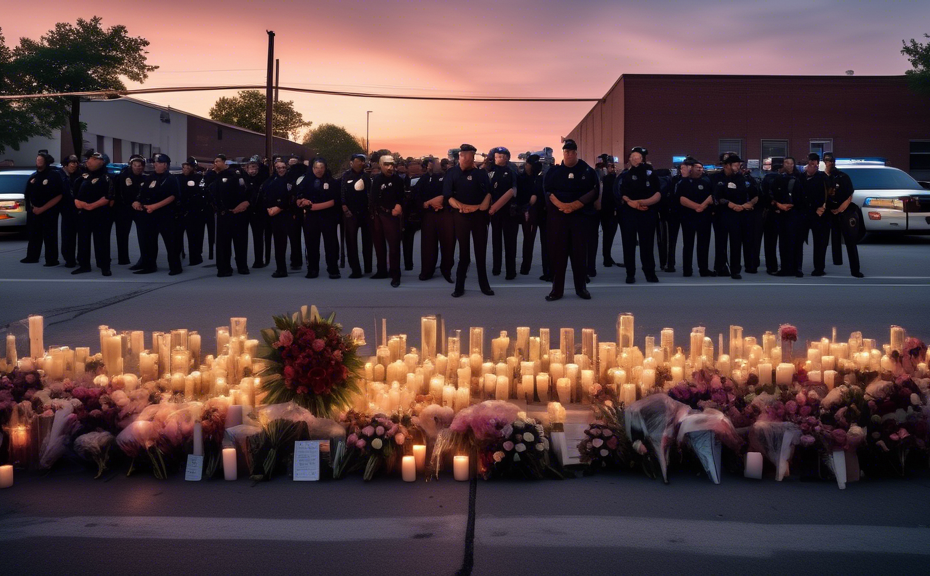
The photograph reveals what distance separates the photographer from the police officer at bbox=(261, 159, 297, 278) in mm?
17062

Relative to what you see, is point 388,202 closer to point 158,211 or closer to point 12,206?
point 158,211

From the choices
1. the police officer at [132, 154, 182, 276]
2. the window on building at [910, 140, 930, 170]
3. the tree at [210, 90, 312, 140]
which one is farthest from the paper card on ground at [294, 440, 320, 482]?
the tree at [210, 90, 312, 140]

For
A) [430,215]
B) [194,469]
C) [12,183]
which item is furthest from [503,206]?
[12,183]

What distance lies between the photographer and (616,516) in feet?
16.2

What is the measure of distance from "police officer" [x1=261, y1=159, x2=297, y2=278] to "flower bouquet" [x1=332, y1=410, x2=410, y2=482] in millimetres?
11616

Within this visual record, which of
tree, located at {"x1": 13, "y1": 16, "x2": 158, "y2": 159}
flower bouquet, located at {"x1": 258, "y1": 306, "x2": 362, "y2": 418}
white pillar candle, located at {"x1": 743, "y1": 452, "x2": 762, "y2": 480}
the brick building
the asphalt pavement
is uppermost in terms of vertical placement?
tree, located at {"x1": 13, "y1": 16, "x2": 158, "y2": 159}

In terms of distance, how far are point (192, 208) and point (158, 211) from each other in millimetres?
1369

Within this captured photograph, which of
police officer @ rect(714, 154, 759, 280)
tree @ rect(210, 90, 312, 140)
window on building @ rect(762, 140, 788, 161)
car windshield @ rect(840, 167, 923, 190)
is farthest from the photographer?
tree @ rect(210, 90, 312, 140)

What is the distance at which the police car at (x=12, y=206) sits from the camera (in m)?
24.1

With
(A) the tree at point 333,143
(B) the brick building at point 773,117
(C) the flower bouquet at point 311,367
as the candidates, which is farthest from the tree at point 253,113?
(C) the flower bouquet at point 311,367

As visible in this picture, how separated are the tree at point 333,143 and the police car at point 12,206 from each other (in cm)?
10736

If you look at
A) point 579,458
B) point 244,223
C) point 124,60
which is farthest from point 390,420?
point 124,60

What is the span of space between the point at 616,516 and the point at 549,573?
84 centimetres

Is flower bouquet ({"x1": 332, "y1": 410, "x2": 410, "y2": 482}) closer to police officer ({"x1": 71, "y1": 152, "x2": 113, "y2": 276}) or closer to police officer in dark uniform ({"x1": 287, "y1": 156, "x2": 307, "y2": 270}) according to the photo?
Answer: police officer in dark uniform ({"x1": 287, "y1": 156, "x2": 307, "y2": 270})
